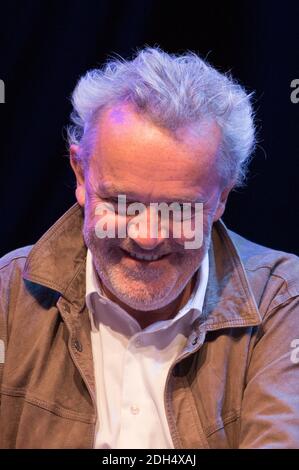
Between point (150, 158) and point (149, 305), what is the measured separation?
0.38 metres

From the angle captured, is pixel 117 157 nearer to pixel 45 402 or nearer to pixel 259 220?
pixel 45 402

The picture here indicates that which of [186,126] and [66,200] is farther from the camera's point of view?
[66,200]

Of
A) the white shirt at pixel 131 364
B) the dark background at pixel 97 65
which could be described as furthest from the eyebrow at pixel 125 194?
the dark background at pixel 97 65

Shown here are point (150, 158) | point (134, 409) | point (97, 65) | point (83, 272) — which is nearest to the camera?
point (150, 158)

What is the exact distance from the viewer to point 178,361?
2.04 m

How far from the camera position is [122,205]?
79.1 inches

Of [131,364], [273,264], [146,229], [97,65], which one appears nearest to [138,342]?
[131,364]

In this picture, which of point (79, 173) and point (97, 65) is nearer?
point (79, 173)

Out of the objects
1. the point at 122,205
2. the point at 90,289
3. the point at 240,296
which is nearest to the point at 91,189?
the point at 122,205

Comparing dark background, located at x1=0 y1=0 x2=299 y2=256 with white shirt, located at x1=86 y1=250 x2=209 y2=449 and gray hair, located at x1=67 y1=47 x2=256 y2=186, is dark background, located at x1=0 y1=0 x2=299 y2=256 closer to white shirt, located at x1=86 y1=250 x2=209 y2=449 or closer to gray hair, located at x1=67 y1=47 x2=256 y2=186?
gray hair, located at x1=67 y1=47 x2=256 y2=186

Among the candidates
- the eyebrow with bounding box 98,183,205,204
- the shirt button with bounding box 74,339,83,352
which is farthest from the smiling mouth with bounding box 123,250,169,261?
the shirt button with bounding box 74,339,83,352

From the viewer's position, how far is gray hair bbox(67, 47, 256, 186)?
6.51 feet

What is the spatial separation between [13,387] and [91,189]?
0.54m

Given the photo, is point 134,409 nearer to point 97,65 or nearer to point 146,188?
point 146,188
